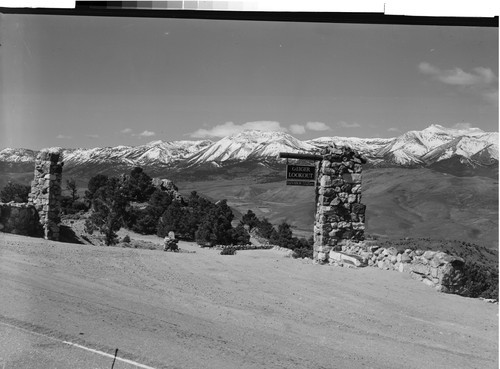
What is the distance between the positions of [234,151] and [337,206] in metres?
3.20

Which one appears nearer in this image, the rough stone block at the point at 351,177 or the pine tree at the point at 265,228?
the rough stone block at the point at 351,177

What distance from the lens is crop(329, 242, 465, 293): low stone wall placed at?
20.2ft

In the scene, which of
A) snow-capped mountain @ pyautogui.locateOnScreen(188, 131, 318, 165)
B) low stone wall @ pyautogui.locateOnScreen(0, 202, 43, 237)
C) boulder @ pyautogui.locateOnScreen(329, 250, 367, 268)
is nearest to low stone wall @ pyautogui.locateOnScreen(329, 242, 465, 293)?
boulder @ pyautogui.locateOnScreen(329, 250, 367, 268)

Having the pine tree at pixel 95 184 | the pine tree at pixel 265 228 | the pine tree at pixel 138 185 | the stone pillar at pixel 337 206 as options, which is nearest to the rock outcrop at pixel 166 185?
the pine tree at pixel 138 185

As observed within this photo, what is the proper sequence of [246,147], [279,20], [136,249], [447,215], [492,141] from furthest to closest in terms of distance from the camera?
[447,215] < [136,249] < [246,147] < [492,141] < [279,20]

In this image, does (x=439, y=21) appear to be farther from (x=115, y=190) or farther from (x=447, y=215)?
(x=447, y=215)

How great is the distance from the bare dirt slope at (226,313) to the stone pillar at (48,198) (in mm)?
456

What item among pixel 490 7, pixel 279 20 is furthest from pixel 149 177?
pixel 490 7

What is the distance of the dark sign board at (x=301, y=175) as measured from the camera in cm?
703

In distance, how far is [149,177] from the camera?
5.93m

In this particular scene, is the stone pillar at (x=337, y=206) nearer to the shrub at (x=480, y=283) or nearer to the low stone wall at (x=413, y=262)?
the low stone wall at (x=413, y=262)

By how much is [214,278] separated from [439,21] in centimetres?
372

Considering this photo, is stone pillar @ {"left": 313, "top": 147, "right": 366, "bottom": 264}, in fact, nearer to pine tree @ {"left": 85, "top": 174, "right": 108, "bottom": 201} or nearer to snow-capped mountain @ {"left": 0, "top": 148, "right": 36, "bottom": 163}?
pine tree @ {"left": 85, "top": 174, "right": 108, "bottom": 201}

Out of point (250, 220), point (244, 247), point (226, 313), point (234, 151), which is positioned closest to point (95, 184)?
point (234, 151)
